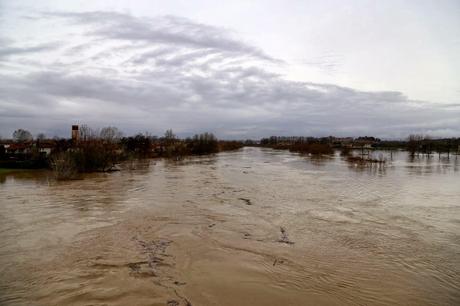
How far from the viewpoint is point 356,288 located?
6125 mm

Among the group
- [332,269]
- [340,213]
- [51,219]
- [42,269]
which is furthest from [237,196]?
[42,269]

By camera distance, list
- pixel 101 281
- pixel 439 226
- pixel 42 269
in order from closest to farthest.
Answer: pixel 101 281, pixel 42 269, pixel 439 226

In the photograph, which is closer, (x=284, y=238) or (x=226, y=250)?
(x=226, y=250)

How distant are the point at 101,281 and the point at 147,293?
100 cm

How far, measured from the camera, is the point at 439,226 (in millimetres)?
10766

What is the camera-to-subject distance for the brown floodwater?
5.78 meters

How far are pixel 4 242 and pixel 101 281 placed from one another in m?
3.90

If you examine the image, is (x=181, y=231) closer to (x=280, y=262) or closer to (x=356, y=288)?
(x=280, y=262)

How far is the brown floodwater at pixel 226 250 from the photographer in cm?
578

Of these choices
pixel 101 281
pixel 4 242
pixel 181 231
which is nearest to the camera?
pixel 101 281

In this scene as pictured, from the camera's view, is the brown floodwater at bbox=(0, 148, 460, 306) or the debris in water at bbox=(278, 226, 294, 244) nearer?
the brown floodwater at bbox=(0, 148, 460, 306)

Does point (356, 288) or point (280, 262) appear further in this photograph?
point (280, 262)

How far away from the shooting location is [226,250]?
26.4 feet

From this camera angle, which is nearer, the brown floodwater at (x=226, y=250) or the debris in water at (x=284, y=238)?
the brown floodwater at (x=226, y=250)
